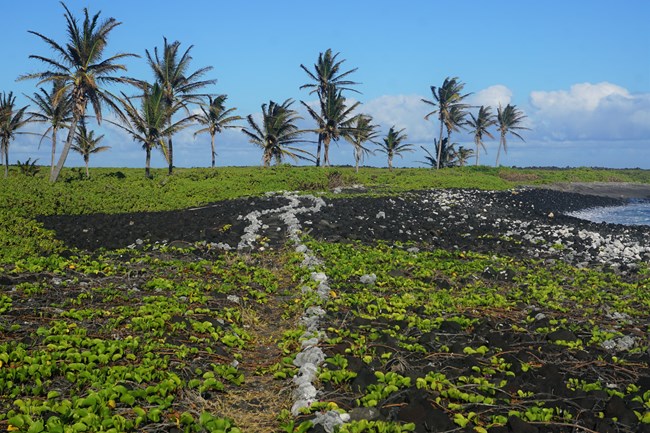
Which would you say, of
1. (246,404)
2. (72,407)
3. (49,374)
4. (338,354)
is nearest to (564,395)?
(338,354)

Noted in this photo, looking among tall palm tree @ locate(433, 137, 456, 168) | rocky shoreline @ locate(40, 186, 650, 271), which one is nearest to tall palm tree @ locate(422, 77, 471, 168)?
tall palm tree @ locate(433, 137, 456, 168)

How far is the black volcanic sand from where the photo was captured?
540 centimetres

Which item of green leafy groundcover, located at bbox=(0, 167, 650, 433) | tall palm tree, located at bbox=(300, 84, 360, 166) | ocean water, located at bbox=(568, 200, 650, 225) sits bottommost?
ocean water, located at bbox=(568, 200, 650, 225)

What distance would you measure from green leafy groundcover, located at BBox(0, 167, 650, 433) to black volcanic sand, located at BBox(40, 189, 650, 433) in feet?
0.16

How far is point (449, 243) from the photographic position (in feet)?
53.4

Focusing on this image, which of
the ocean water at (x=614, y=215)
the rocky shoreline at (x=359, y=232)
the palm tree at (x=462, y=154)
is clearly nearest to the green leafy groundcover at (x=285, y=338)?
the rocky shoreline at (x=359, y=232)

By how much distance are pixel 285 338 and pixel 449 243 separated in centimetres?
959

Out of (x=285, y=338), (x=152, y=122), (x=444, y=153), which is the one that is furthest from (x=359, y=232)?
(x=444, y=153)

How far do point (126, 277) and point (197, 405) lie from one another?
5.89 m

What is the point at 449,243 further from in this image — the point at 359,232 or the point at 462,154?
the point at 462,154

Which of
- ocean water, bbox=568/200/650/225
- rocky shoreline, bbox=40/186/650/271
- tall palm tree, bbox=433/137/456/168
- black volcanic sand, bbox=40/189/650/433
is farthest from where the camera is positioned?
tall palm tree, bbox=433/137/456/168

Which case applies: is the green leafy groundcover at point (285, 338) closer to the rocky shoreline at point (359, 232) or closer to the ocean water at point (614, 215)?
the rocky shoreline at point (359, 232)

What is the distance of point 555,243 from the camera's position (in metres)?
17.1

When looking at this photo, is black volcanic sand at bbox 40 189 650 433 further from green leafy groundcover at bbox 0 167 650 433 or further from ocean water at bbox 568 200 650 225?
ocean water at bbox 568 200 650 225
